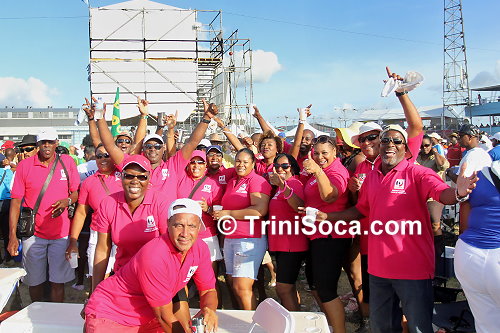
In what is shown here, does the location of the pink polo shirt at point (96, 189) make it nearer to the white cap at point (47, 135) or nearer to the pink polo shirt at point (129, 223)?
the white cap at point (47, 135)

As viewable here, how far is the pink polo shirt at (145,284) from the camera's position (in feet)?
8.23

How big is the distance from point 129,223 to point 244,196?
1.40 meters

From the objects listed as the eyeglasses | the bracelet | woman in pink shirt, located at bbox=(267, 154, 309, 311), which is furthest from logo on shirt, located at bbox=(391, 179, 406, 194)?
the eyeglasses

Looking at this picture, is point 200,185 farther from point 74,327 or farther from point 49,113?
point 49,113

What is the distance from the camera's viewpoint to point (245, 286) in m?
3.93

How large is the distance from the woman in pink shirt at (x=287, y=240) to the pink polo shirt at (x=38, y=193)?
2.31 meters

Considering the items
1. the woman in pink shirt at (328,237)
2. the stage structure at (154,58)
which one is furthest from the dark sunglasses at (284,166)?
the stage structure at (154,58)

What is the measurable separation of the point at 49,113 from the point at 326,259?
6769cm

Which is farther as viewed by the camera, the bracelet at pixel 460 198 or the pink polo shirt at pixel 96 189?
the pink polo shirt at pixel 96 189

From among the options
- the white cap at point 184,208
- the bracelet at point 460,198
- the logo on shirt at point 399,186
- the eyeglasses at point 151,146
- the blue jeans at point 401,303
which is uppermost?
the eyeglasses at point 151,146

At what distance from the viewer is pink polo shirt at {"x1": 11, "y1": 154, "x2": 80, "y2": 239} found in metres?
4.35

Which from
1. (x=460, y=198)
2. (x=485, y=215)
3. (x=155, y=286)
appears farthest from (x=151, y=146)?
(x=485, y=215)

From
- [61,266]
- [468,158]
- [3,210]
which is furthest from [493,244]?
[3,210]

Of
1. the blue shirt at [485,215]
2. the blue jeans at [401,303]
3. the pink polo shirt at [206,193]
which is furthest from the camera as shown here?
the pink polo shirt at [206,193]
